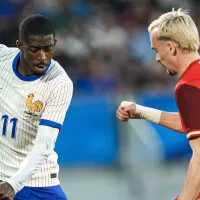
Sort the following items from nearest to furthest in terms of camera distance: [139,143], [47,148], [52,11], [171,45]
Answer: [171,45] < [47,148] < [139,143] < [52,11]

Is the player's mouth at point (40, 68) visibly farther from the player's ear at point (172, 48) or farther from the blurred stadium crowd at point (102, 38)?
the blurred stadium crowd at point (102, 38)

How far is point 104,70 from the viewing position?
40.3ft

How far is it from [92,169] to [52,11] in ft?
9.99

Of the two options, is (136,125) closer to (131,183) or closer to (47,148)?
(131,183)

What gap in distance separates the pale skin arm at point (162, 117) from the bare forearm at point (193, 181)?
1080mm

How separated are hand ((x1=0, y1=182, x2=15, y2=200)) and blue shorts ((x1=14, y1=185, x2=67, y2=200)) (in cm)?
65

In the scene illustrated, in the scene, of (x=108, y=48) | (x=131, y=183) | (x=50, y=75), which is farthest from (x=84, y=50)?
(x=50, y=75)

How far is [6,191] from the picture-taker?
18.4ft

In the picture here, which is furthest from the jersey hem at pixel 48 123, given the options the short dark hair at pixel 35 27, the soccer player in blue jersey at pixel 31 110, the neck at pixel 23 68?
the short dark hair at pixel 35 27

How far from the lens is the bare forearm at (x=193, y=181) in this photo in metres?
5.03

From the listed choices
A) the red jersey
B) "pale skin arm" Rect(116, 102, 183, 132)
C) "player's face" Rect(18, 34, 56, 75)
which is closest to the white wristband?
"pale skin arm" Rect(116, 102, 183, 132)

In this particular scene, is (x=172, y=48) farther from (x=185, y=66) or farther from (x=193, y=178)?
(x=193, y=178)

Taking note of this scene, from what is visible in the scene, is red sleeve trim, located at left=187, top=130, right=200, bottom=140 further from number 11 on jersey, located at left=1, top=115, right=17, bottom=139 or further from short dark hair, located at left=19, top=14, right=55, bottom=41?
number 11 on jersey, located at left=1, top=115, right=17, bottom=139

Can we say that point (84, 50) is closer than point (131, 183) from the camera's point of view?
No
